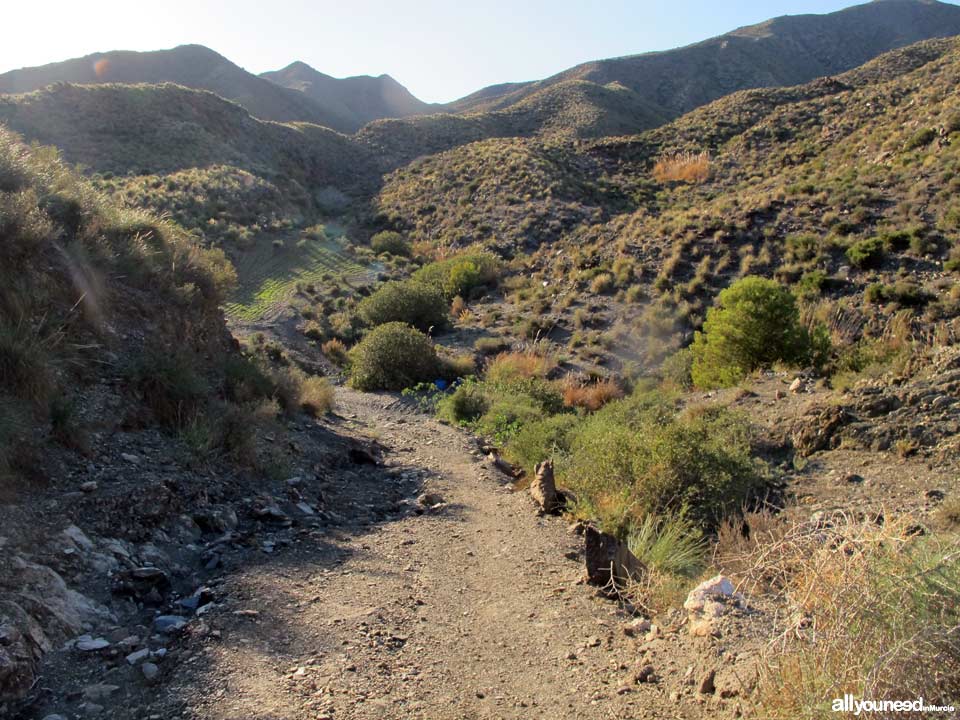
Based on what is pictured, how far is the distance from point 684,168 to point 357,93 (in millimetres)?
86027

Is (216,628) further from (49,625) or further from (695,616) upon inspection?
(695,616)

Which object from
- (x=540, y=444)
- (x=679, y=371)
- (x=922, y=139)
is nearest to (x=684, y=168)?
(x=922, y=139)

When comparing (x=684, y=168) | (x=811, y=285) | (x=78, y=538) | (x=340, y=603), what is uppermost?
(x=684, y=168)

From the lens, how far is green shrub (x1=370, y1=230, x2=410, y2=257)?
34.3 metres

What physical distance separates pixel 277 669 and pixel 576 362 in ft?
53.7

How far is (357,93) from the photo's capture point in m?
111

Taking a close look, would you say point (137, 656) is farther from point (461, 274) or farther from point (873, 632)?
point (461, 274)

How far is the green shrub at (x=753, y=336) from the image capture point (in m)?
13.3

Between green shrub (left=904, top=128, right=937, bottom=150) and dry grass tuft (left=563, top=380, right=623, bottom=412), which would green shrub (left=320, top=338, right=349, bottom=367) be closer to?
dry grass tuft (left=563, top=380, right=623, bottom=412)

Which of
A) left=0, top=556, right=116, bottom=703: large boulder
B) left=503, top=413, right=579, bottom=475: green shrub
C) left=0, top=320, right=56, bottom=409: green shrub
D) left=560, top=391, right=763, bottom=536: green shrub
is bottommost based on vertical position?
left=503, top=413, right=579, bottom=475: green shrub

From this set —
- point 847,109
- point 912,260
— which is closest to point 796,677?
point 912,260

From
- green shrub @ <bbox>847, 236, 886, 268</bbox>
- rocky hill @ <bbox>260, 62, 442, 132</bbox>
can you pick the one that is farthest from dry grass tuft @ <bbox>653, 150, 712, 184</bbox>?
rocky hill @ <bbox>260, 62, 442, 132</bbox>

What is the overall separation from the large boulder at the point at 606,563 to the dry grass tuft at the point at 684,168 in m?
33.8

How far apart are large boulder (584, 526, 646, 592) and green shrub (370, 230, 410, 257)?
30.1m
